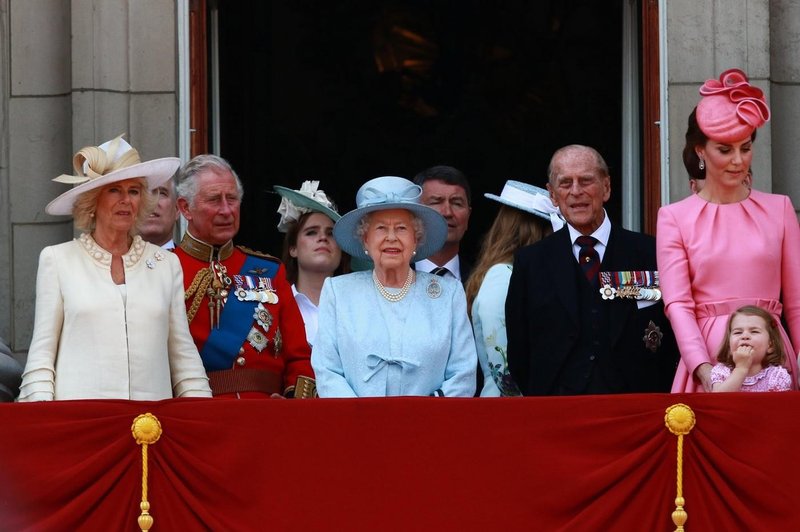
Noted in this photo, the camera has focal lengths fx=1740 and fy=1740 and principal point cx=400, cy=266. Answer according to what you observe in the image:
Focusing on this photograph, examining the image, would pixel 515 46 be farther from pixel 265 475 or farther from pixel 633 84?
pixel 265 475

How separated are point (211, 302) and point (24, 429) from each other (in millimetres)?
1288

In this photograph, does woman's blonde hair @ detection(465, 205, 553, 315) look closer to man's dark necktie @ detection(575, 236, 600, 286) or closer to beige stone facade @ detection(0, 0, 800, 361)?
man's dark necktie @ detection(575, 236, 600, 286)

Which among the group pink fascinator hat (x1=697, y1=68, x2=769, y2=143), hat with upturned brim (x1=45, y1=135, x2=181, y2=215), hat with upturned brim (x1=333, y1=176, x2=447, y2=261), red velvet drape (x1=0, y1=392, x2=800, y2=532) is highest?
pink fascinator hat (x1=697, y1=68, x2=769, y2=143)

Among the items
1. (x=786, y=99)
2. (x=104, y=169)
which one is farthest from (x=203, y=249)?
(x=786, y=99)

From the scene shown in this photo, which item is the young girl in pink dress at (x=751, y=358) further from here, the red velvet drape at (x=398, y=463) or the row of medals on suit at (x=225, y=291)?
the row of medals on suit at (x=225, y=291)

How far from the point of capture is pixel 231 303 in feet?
22.9

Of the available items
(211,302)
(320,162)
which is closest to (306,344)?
(211,302)

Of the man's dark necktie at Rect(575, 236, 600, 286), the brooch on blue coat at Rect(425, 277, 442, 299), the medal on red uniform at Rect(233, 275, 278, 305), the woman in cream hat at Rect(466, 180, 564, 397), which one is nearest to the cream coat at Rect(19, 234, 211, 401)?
the medal on red uniform at Rect(233, 275, 278, 305)

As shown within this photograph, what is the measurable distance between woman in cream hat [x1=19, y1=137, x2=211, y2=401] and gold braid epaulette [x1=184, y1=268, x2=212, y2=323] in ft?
1.47

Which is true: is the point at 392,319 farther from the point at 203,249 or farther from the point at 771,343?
the point at 771,343

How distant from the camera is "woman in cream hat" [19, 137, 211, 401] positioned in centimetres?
616

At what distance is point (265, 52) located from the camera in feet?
39.7

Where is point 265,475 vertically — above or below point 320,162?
below

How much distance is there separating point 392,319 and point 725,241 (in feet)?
4.12
